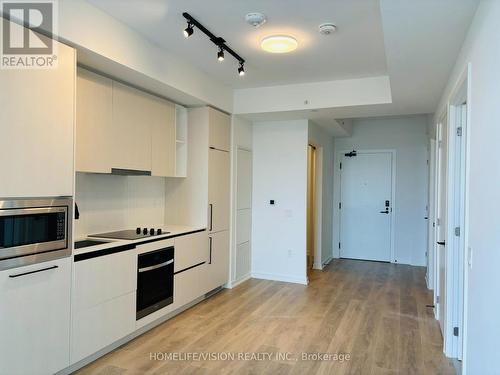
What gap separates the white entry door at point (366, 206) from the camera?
6.82 metres

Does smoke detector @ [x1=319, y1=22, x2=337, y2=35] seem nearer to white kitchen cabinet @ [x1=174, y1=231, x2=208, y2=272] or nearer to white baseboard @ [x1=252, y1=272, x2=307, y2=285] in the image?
white kitchen cabinet @ [x1=174, y1=231, x2=208, y2=272]

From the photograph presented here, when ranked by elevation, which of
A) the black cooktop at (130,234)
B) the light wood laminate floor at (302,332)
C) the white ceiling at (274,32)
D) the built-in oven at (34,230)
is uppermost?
the white ceiling at (274,32)

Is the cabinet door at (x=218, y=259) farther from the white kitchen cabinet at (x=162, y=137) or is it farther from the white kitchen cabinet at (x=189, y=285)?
the white kitchen cabinet at (x=162, y=137)

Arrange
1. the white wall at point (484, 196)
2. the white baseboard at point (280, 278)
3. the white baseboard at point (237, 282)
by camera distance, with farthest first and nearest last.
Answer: the white baseboard at point (280, 278) → the white baseboard at point (237, 282) → the white wall at point (484, 196)

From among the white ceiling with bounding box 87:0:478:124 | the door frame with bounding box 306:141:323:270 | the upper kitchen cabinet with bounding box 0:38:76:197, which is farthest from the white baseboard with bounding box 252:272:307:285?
the upper kitchen cabinet with bounding box 0:38:76:197

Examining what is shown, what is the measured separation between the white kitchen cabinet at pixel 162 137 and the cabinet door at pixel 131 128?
0.07m

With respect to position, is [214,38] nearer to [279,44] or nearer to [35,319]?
[279,44]

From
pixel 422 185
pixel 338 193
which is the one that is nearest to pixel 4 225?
pixel 338 193

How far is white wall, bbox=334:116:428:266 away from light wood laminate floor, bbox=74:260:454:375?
150 centimetres

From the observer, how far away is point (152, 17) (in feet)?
9.29

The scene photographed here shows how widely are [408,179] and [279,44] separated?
4.53 meters

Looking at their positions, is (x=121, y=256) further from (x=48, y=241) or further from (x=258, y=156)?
Answer: (x=258, y=156)

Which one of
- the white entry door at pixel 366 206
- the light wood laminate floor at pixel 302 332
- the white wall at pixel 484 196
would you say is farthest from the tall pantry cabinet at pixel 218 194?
the white entry door at pixel 366 206

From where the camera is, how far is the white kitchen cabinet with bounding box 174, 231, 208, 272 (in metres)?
3.85
